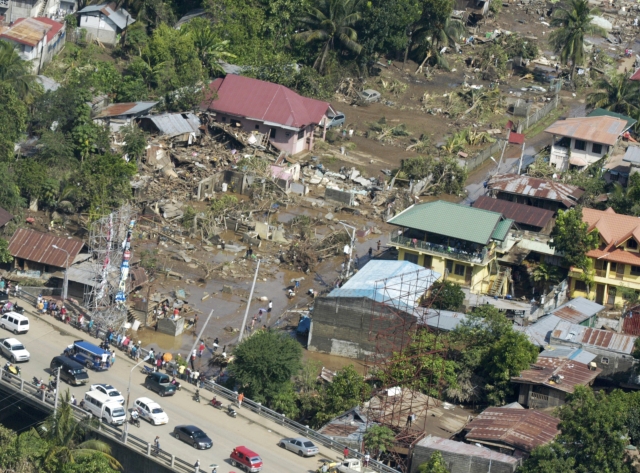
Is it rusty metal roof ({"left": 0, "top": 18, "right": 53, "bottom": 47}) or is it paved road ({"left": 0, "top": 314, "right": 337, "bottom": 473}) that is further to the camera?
rusty metal roof ({"left": 0, "top": 18, "right": 53, "bottom": 47})

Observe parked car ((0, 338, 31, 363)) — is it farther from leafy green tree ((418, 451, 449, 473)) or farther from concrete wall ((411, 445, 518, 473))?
leafy green tree ((418, 451, 449, 473))

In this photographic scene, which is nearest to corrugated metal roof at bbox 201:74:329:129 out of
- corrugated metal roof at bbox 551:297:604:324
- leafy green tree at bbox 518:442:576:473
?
corrugated metal roof at bbox 551:297:604:324

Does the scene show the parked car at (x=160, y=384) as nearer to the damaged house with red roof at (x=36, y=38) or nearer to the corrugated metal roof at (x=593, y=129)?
the damaged house with red roof at (x=36, y=38)

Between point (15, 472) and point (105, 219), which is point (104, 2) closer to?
point (105, 219)

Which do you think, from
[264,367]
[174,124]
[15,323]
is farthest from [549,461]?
[174,124]

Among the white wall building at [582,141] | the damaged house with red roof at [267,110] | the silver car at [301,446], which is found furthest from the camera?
the damaged house with red roof at [267,110]

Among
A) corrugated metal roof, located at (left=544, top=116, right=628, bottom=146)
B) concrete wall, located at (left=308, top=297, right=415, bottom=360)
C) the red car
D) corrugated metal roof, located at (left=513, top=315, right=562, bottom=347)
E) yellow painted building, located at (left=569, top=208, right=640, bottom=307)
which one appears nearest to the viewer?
the red car

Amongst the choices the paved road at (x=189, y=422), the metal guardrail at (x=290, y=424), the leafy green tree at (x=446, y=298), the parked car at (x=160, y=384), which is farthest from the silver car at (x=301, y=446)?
the leafy green tree at (x=446, y=298)
